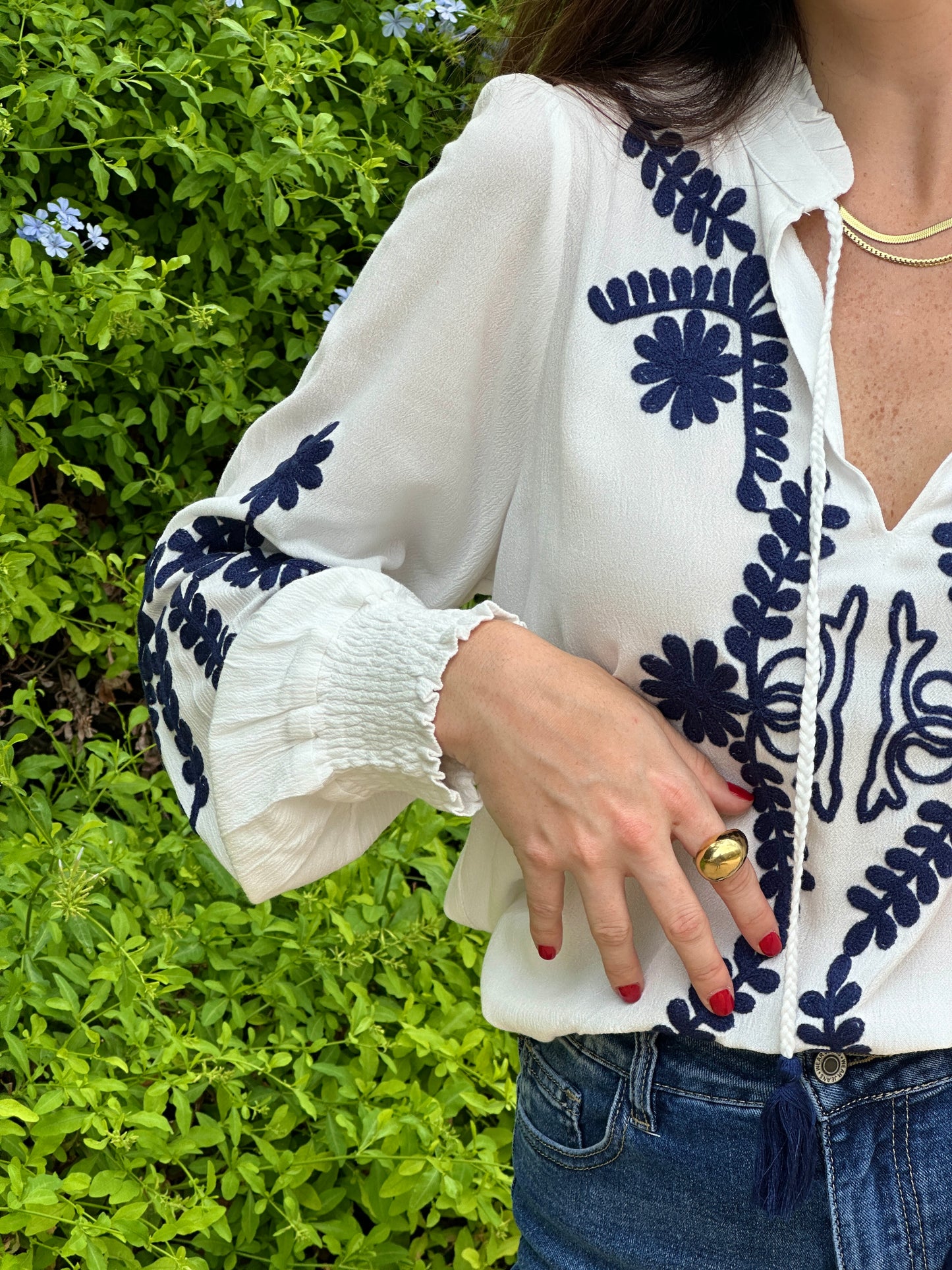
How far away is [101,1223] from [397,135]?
184 cm

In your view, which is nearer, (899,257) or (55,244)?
(899,257)

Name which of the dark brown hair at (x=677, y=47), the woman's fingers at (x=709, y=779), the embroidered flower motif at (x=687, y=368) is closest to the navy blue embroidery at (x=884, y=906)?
the woman's fingers at (x=709, y=779)

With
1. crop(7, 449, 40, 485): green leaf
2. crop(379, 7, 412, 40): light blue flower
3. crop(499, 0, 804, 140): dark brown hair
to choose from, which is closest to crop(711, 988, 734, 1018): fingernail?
crop(499, 0, 804, 140): dark brown hair

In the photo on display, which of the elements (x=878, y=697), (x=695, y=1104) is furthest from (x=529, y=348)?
(x=695, y=1104)

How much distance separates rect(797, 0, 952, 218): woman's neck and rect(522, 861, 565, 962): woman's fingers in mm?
590

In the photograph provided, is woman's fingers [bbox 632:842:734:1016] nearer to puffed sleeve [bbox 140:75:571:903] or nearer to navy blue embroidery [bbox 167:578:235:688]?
puffed sleeve [bbox 140:75:571:903]

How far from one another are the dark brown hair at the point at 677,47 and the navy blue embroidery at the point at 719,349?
21cm

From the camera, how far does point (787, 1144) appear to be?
0.91 metres

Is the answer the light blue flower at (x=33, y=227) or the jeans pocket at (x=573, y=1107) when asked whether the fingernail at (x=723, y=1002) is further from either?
the light blue flower at (x=33, y=227)

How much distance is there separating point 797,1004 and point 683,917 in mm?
106

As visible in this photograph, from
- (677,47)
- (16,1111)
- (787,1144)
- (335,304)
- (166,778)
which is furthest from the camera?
(335,304)

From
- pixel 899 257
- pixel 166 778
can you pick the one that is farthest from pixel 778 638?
pixel 166 778

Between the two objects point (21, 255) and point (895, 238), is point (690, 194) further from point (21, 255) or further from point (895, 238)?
point (21, 255)

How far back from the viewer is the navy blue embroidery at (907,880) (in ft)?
3.05
